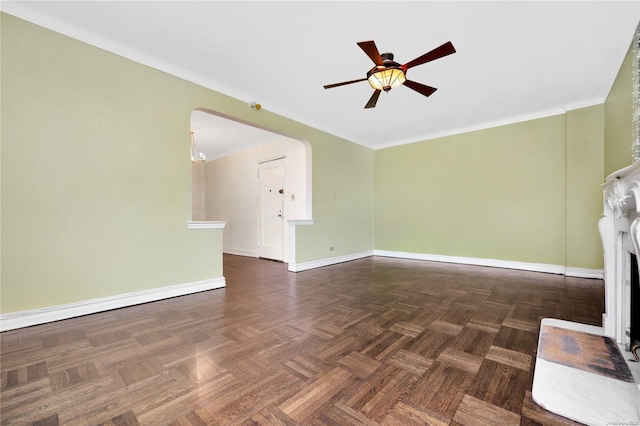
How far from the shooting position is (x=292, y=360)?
5.75 feet

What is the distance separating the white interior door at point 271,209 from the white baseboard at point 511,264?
8.24 ft

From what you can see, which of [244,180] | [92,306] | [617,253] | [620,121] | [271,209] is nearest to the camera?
[617,253]

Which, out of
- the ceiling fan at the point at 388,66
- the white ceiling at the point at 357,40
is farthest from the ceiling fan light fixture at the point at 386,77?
the white ceiling at the point at 357,40

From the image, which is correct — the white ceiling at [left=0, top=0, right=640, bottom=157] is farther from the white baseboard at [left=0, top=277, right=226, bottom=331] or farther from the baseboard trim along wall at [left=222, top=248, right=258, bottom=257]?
the baseboard trim along wall at [left=222, top=248, right=258, bottom=257]

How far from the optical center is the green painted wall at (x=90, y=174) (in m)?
2.26

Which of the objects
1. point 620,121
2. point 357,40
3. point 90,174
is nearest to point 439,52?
point 357,40

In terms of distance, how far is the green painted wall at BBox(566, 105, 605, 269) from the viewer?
396 cm

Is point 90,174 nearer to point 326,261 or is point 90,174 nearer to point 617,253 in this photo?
point 326,261

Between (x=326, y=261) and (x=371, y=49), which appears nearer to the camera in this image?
(x=371, y=49)

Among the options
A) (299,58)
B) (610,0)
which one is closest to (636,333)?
(610,0)

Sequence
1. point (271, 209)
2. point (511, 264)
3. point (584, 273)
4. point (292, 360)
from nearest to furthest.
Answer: point (292, 360) < point (584, 273) < point (511, 264) < point (271, 209)

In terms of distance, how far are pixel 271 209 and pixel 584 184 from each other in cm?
537

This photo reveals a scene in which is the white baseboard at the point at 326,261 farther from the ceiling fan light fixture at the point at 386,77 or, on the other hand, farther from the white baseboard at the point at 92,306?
the ceiling fan light fixture at the point at 386,77

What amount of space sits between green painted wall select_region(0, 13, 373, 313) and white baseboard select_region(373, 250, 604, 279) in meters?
4.02
